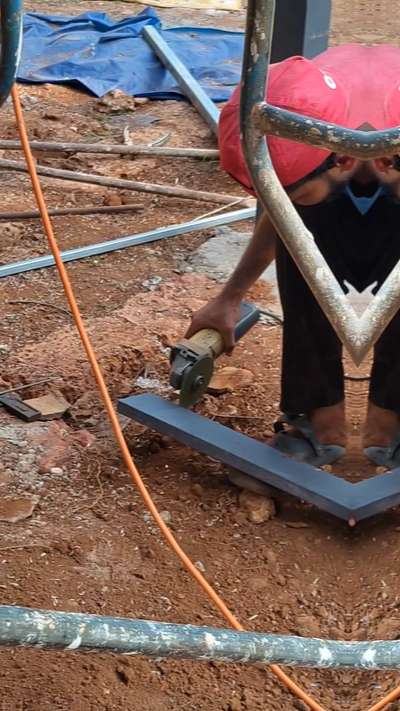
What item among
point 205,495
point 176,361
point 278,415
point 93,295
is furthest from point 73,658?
point 93,295

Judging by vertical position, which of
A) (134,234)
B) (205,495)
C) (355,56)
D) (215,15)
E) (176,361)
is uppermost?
(355,56)

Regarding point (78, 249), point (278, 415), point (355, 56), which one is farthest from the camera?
point (78, 249)

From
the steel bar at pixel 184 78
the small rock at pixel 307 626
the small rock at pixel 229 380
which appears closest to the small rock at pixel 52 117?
the steel bar at pixel 184 78

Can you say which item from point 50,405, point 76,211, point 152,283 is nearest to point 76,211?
point 76,211

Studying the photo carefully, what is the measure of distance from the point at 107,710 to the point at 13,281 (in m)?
2.37

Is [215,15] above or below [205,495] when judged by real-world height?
below

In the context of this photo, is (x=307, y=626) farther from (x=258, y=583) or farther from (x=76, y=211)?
(x=76, y=211)

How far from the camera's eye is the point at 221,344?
10.6ft

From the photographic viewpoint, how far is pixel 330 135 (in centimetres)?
150

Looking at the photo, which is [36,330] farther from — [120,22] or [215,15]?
[215,15]

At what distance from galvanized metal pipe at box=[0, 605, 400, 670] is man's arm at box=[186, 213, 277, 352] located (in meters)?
1.58

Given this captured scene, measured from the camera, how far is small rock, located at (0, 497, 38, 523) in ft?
9.48

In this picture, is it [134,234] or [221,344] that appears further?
[134,234]

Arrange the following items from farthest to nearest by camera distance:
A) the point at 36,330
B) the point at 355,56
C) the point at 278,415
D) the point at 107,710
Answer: the point at 36,330 → the point at 278,415 → the point at 355,56 → the point at 107,710
